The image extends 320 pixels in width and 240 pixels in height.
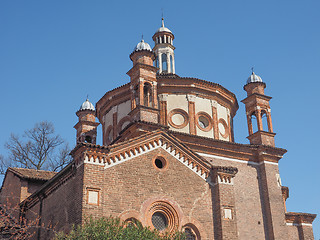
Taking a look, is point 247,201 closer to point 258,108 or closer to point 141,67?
point 258,108

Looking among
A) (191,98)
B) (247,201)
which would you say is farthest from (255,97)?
(247,201)

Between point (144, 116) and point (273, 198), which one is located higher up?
point (144, 116)

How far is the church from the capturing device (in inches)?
599

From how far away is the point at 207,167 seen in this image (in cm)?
1717

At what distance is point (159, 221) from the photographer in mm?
15773

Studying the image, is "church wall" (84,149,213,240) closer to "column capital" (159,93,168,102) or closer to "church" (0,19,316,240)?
"church" (0,19,316,240)

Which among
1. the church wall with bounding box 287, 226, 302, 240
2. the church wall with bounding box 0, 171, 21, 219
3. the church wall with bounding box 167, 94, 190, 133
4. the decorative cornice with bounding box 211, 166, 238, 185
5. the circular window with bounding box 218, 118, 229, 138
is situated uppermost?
the church wall with bounding box 167, 94, 190, 133

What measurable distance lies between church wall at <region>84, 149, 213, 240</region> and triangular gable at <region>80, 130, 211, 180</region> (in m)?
0.16

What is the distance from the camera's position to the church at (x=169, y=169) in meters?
15.2

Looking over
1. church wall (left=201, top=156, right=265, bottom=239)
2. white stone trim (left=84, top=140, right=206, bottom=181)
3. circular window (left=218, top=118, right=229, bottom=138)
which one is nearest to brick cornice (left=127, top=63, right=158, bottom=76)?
church wall (left=201, top=156, right=265, bottom=239)

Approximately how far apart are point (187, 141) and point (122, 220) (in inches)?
300

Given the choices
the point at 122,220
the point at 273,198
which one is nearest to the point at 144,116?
the point at 122,220

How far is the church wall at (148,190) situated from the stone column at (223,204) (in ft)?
0.79

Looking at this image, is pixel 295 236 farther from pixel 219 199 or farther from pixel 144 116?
pixel 144 116
